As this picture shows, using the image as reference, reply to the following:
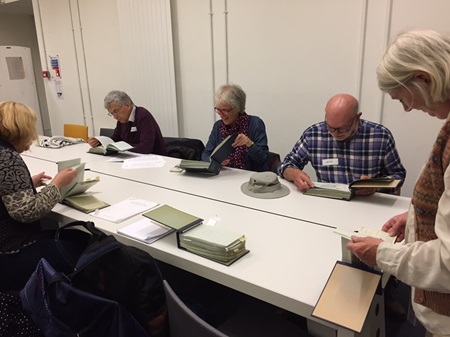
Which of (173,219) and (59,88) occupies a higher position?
(59,88)

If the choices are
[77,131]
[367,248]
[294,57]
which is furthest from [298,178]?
[77,131]

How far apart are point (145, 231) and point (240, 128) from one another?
137 cm

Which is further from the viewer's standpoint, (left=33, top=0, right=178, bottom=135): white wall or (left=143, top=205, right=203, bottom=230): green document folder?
(left=33, top=0, right=178, bottom=135): white wall

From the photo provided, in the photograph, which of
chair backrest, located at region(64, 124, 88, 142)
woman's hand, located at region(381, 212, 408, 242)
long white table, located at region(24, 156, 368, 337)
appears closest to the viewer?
long white table, located at region(24, 156, 368, 337)

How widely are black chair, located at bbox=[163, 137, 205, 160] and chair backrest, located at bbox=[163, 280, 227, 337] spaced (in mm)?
2115

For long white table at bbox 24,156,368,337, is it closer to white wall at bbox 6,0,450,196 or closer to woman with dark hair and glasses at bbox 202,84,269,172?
woman with dark hair and glasses at bbox 202,84,269,172

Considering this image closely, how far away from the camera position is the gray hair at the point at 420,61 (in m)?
0.88

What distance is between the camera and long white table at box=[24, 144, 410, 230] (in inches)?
66.7

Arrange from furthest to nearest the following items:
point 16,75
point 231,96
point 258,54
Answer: point 16,75 → point 258,54 → point 231,96

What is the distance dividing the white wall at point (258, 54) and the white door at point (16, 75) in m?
1.40

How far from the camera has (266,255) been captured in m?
1.40

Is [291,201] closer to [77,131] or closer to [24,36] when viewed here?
[77,131]

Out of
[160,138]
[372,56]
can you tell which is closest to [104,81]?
[160,138]

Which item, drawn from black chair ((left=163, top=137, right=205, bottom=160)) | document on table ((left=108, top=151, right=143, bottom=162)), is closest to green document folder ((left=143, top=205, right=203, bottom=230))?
document on table ((left=108, top=151, right=143, bottom=162))
